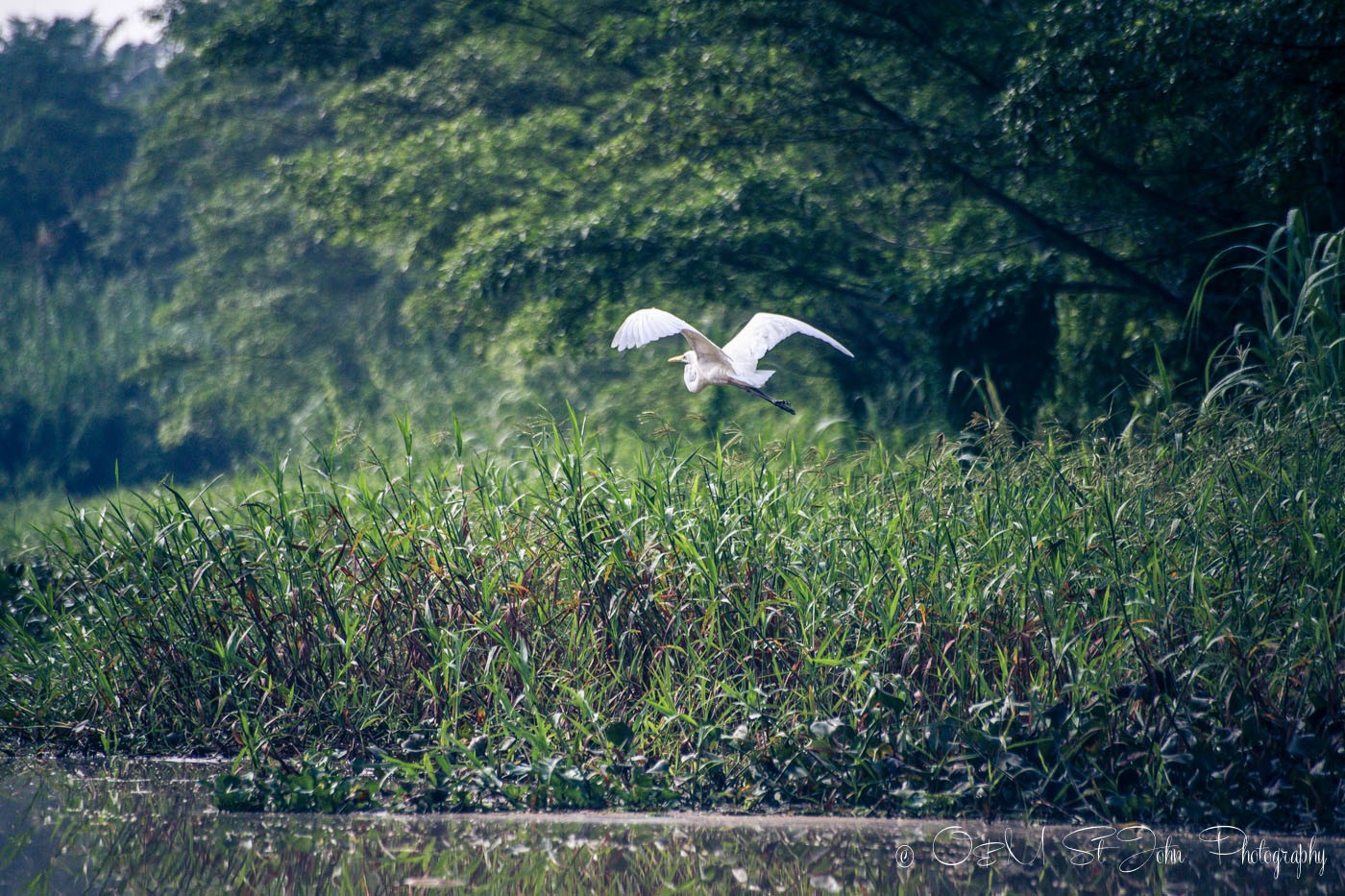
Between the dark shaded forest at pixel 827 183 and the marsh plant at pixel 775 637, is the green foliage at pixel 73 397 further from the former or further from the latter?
the marsh plant at pixel 775 637

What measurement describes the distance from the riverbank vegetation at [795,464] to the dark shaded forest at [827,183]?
0.04 metres

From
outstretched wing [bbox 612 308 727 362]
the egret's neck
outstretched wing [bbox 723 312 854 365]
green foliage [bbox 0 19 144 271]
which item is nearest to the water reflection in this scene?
outstretched wing [bbox 612 308 727 362]

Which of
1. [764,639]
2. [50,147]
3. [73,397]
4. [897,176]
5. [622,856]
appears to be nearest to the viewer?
[622,856]

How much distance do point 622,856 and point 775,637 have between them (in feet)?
3.29

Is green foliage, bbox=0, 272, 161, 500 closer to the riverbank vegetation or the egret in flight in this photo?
the riverbank vegetation

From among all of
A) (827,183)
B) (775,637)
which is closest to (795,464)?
(775,637)

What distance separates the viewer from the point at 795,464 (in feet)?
16.5

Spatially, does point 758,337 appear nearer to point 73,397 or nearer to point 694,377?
point 694,377

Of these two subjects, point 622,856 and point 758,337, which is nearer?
point 622,856

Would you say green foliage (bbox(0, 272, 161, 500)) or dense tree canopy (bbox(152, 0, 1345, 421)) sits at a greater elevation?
dense tree canopy (bbox(152, 0, 1345, 421))

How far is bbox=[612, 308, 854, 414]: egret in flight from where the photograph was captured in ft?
16.5

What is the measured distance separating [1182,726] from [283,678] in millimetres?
2975

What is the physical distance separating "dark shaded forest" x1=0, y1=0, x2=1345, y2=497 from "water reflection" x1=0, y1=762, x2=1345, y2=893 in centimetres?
207

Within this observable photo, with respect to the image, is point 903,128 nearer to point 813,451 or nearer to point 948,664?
point 813,451
